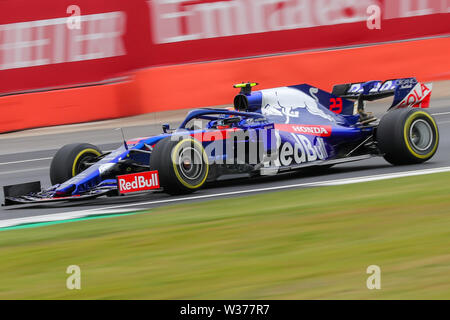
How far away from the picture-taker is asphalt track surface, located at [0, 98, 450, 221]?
30.1 ft

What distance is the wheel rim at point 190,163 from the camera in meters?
9.06

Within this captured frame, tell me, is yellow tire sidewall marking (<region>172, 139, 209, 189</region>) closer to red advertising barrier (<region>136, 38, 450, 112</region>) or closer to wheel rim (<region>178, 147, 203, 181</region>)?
wheel rim (<region>178, 147, 203, 181</region>)

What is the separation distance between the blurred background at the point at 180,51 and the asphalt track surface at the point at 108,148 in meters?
0.85

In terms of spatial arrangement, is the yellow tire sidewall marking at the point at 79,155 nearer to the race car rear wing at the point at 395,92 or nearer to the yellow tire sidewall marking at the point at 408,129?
the race car rear wing at the point at 395,92

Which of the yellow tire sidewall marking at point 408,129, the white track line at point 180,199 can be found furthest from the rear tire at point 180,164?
the yellow tire sidewall marking at point 408,129

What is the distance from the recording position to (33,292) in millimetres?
5695

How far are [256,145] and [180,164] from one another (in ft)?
3.61

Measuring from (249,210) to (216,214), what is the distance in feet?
1.06

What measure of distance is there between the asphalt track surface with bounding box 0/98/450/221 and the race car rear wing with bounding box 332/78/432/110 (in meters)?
0.78

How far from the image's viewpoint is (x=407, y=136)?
10.1 meters

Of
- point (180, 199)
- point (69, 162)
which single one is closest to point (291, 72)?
point (69, 162)

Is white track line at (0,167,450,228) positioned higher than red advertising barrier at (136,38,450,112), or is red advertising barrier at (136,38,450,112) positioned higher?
red advertising barrier at (136,38,450,112)

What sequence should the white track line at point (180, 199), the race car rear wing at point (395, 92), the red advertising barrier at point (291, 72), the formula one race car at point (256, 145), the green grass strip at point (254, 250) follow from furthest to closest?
the red advertising barrier at point (291, 72) → the race car rear wing at point (395, 92) → the formula one race car at point (256, 145) → the white track line at point (180, 199) → the green grass strip at point (254, 250)

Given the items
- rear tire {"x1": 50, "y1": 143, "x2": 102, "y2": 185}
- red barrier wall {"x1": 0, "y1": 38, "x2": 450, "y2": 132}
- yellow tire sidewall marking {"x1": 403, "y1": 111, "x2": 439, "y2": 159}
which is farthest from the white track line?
red barrier wall {"x1": 0, "y1": 38, "x2": 450, "y2": 132}
